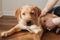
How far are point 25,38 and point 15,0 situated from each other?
45.3 inches

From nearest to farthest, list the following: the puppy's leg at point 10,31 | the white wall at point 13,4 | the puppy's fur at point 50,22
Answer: the puppy's leg at point 10,31
the puppy's fur at point 50,22
the white wall at point 13,4

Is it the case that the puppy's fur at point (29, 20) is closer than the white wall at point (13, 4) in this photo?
Yes

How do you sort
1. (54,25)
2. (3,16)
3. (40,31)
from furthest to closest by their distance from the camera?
(3,16), (54,25), (40,31)

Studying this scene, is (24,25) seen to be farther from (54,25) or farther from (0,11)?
(0,11)

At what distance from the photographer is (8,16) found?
8.38ft

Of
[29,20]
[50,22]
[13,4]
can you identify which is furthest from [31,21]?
[13,4]

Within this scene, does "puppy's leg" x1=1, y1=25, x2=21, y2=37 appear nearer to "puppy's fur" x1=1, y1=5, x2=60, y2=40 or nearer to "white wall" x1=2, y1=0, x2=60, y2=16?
"puppy's fur" x1=1, y1=5, x2=60, y2=40

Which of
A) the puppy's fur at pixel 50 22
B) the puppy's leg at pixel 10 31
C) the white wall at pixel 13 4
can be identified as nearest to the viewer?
the puppy's leg at pixel 10 31

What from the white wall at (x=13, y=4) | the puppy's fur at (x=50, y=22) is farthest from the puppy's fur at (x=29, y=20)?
the white wall at (x=13, y=4)

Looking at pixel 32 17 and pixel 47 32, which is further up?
pixel 32 17

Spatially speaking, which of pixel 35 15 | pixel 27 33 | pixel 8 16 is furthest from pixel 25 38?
pixel 8 16

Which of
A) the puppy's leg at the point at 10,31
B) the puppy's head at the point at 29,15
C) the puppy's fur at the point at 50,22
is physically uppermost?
the puppy's head at the point at 29,15

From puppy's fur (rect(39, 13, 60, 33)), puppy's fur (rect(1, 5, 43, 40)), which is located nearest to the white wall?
puppy's fur (rect(39, 13, 60, 33))

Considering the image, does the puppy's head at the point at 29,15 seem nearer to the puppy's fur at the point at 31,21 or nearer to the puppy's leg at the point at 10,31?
the puppy's fur at the point at 31,21
